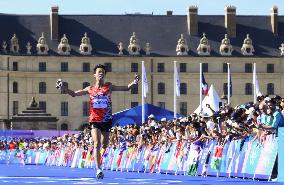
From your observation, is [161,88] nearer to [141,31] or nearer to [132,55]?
[132,55]

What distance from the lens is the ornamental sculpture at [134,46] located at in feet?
423

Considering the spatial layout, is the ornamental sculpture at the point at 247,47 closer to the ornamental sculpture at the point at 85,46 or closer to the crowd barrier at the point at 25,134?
the ornamental sculpture at the point at 85,46

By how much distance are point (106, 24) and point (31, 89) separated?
11.3m

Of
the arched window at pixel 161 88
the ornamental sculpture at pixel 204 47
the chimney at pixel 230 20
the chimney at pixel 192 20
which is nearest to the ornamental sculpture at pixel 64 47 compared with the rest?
the arched window at pixel 161 88

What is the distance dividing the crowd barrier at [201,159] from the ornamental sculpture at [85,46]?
286 ft

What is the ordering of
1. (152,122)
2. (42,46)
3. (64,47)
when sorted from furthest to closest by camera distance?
(64,47), (42,46), (152,122)

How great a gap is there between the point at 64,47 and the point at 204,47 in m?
15.7

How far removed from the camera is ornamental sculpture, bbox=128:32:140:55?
5074 inches

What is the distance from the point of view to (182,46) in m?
128

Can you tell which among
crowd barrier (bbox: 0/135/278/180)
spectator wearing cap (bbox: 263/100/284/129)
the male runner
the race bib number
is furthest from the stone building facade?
the race bib number

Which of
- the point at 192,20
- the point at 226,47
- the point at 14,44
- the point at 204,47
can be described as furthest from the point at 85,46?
the point at 226,47

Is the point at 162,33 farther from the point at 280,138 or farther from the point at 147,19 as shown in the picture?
the point at 280,138

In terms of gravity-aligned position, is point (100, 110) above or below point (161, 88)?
below

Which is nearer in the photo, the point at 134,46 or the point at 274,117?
the point at 274,117
